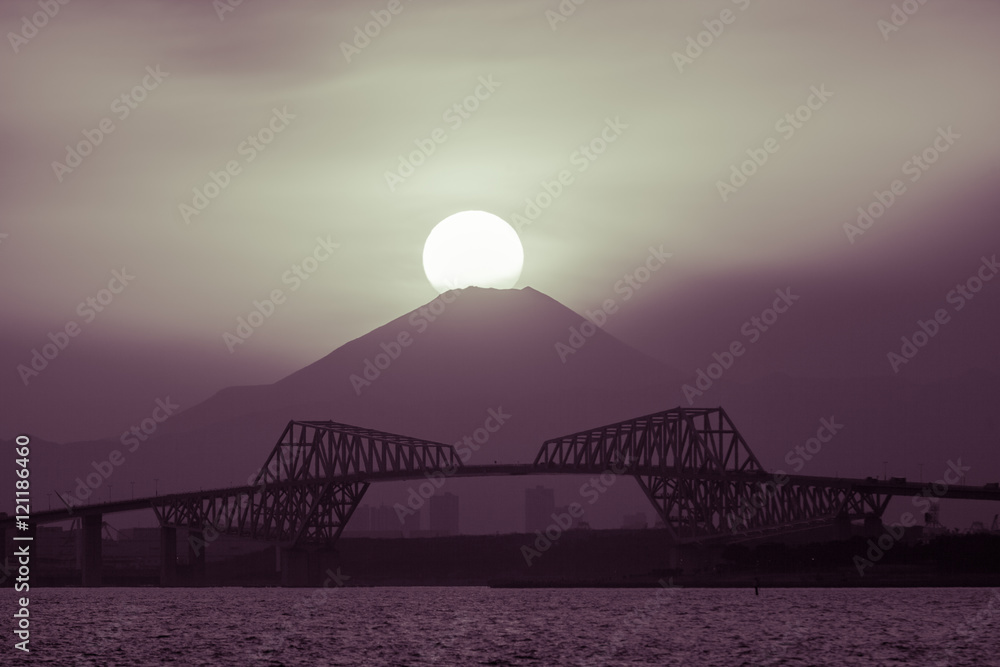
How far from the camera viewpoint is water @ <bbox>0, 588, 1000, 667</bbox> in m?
81.6

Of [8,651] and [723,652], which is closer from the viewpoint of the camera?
[723,652]

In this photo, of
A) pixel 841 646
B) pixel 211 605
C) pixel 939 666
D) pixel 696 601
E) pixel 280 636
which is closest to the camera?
pixel 939 666

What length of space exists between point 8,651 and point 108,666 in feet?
49.3

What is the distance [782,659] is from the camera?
78.2m

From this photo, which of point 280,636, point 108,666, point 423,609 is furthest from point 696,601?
point 108,666

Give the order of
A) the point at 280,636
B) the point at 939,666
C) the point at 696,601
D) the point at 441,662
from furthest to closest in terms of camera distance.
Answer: the point at 696,601, the point at 280,636, the point at 441,662, the point at 939,666

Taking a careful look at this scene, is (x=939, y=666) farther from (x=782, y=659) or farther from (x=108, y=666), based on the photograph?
(x=108, y=666)

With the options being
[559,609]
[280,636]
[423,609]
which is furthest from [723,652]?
[423,609]

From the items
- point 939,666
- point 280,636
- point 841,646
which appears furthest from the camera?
point 280,636

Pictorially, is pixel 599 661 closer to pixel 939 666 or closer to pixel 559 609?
pixel 939 666

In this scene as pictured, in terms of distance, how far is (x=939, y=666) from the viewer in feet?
243

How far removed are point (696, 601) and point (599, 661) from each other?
7503 cm

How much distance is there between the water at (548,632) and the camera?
81.6 metres

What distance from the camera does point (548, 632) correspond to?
10350 cm
